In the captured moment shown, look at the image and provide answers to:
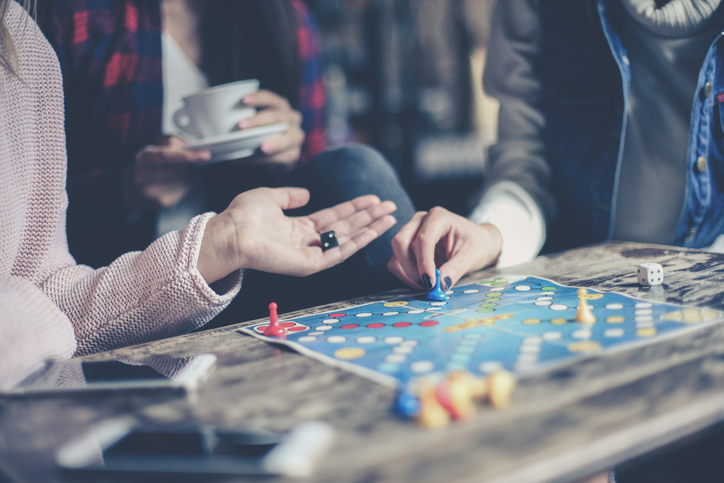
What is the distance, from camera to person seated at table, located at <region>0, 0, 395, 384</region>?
2.17 ft

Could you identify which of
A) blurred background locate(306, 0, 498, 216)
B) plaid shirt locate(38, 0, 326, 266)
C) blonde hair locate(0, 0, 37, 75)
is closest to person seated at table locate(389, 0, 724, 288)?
blonde hair locate(0, 0, 37, 75)

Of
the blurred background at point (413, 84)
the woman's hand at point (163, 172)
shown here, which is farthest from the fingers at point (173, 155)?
the blurred background at point (413, 84)

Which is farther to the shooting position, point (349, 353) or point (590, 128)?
point (590, 128)

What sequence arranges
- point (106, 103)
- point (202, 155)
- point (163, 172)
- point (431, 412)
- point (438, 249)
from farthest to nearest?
point (106, 103) < point (163, 172) < point (202, 155) < point (438, 249) < point (431, 412)

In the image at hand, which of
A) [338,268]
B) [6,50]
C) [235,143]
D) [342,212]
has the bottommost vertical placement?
[338,268]

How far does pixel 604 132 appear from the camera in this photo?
3.54 feet

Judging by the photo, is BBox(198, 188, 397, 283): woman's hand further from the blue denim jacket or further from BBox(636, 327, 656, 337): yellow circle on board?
the blue denim jacket

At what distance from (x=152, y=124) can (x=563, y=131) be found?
0.94 m

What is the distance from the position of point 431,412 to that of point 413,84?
10.7 ft

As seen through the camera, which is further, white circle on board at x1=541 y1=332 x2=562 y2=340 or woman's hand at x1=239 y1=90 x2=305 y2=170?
woman's hand at x1=239 y1=90 x2=305 y2=170

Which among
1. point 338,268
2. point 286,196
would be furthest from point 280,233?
point 338,268

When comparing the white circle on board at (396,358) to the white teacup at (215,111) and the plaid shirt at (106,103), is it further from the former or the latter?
the plaid shirt at (106,103)

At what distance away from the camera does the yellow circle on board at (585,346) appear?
0.48 metres

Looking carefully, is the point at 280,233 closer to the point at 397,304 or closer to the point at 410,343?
the point at 397,304
